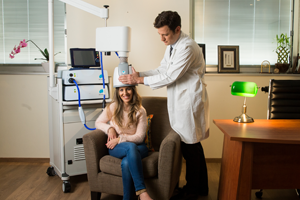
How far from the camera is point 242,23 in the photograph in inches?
108

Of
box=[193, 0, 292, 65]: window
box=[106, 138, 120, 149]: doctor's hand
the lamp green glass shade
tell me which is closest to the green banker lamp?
the lamp green glass shade

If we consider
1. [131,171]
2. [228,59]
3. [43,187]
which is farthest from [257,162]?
[43,187]

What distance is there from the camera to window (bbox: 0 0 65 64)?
8.88ft

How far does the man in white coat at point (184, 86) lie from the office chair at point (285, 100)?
2.11 feet

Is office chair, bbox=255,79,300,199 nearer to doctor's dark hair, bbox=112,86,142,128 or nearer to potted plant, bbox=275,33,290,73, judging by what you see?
potted plant, bbox=275,33,290,73

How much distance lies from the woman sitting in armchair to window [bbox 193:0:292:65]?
1326mm

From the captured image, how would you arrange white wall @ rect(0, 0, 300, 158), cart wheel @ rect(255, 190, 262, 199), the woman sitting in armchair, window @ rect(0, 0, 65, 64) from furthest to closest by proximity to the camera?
window @ rect(0, 0, 65, 64)
white wall @ rect(0, 0, 300, 158)
cart wheel @ rect(255, 190, 262, 199)
the woman sitting in armchair

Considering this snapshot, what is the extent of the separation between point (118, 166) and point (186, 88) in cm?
71

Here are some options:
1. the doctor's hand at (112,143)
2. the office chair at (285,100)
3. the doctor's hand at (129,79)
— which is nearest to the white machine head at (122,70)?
the doctor's hand at (129,79)

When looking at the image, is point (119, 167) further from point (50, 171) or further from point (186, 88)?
Answer: point (50, 171)

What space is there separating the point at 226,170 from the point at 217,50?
60.0 inches

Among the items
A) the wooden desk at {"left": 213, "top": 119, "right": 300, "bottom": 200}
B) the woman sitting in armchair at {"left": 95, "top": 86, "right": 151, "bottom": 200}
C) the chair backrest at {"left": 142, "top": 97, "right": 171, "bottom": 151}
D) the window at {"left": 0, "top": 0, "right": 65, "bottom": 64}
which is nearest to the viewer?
the wooden desk at {"left": 213, "top": 119, "right": 300, "bottom": 200}

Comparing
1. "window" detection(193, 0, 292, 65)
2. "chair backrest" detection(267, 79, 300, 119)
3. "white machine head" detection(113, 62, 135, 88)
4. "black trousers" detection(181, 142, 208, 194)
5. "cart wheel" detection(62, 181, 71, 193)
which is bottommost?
"cart wheel" detection(62, 181, 71, 193)

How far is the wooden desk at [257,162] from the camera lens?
1.48m
